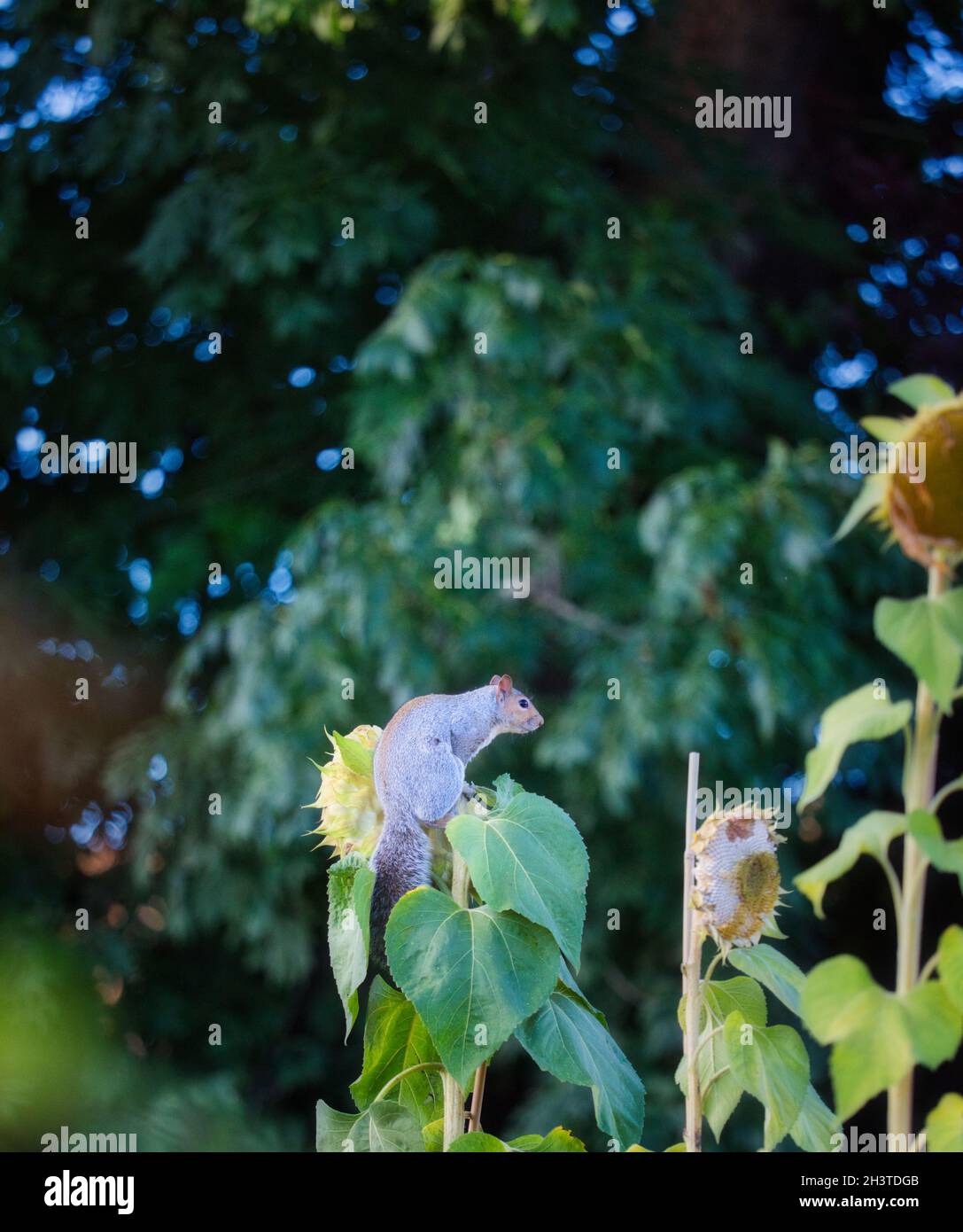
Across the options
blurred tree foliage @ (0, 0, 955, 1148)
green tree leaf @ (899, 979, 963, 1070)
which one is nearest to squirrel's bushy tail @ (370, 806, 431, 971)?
green tree leaf @ (899, 979, 963, 1070)

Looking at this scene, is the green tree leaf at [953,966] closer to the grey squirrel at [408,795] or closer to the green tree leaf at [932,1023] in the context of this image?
the green tree leaf at [932,1023]

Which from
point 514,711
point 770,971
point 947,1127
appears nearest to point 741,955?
point 770,971

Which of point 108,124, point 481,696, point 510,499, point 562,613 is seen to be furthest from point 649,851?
point 481,696

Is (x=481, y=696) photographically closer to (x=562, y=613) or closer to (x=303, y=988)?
(x=562, y=613)

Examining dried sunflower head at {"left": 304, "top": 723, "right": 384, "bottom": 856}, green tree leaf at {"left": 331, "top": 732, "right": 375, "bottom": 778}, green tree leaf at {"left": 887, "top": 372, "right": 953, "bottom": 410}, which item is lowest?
dried sunflower head at {"left": 304, "top": 723, "right": 384, "bottom": 856}

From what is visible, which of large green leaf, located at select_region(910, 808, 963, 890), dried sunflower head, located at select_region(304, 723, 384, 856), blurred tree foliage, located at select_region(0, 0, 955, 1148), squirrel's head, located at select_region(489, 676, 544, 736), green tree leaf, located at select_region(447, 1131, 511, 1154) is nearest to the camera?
large green leaf, located at select_region(910, 808, 963, 890)

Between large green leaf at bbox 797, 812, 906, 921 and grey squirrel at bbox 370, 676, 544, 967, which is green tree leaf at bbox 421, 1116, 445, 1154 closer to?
grey squirrel at bbox 370, 676, 544, 967

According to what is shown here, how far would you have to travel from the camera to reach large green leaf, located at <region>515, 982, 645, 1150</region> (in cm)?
45

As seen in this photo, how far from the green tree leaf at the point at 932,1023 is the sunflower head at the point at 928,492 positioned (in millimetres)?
103

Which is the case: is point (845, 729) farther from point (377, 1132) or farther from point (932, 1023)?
point (377, 1132)

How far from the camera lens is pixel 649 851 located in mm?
2895

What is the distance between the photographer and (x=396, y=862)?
52cm

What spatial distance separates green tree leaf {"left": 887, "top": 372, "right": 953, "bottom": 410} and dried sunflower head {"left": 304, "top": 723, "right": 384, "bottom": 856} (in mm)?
230

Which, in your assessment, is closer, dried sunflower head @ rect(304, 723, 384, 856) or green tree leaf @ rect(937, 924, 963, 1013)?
green tree leaf @ rect(937, 924, 963, 1013)
